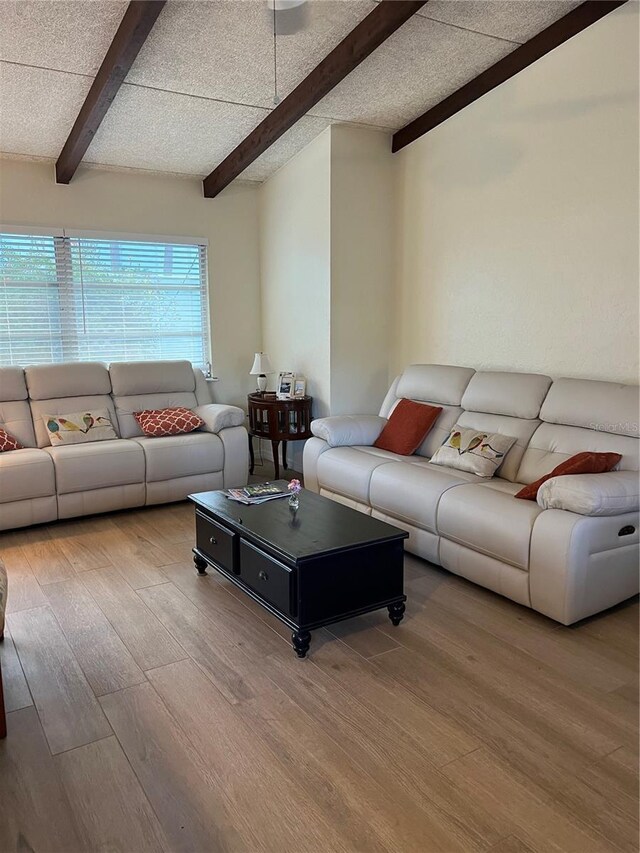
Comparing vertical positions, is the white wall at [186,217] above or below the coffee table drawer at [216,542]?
above

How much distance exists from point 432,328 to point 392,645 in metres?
2.62

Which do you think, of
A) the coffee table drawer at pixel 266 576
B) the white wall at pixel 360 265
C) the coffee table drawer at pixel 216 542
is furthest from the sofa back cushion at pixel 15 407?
the coffee table drawer at pixel 266 576

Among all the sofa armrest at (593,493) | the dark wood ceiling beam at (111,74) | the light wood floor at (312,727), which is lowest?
the light wood floor at (312,727)

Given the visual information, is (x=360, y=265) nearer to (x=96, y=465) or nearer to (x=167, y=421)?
(x=167, y=421)

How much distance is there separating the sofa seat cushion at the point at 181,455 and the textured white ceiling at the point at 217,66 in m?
2.15

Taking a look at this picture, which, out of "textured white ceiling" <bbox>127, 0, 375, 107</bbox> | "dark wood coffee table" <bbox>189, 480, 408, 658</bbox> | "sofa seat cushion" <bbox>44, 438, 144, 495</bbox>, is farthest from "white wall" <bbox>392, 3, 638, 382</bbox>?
"sofa seat cushion" <bbox>44, 438, 144, 495</bbox>

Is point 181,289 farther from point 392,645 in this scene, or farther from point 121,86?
point 392,645

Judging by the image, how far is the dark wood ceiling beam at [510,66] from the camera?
10.3 ft

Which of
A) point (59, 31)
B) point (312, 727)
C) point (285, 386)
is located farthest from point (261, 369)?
point (312, 727)

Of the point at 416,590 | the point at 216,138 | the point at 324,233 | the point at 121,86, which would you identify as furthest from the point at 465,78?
the point at 416,590

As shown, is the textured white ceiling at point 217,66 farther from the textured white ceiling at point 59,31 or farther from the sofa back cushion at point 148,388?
the sofa back cushion at point 148,388

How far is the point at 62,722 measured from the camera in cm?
199

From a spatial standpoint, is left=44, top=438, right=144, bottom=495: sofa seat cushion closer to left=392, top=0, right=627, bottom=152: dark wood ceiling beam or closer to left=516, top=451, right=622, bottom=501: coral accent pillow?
left=516, top=451, right=622, bottom=501: coral accent pillow

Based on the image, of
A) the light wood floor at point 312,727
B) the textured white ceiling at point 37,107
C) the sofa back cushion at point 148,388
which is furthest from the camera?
the sofa back cushion at point 148,388
